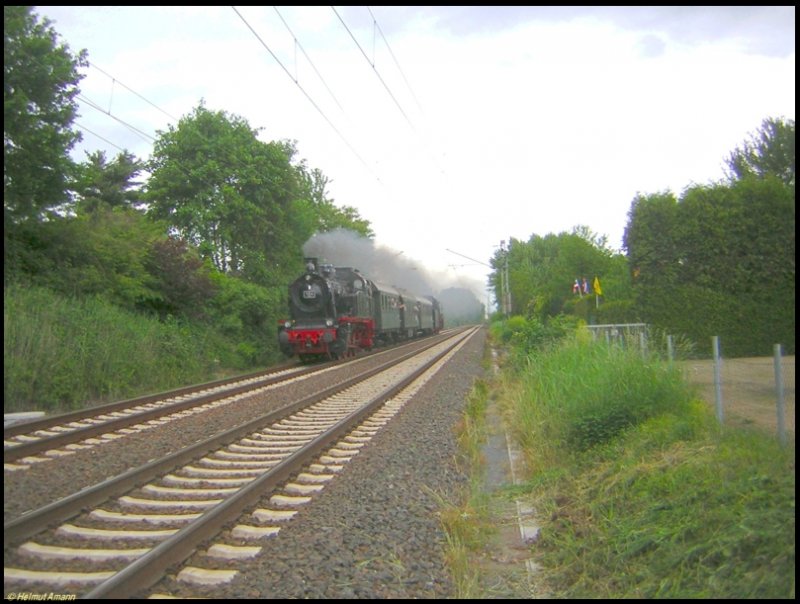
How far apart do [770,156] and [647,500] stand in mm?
12871

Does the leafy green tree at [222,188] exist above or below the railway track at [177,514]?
above

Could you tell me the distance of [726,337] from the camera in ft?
61.5

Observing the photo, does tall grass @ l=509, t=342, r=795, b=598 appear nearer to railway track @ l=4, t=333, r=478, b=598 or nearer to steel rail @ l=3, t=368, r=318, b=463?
railway track @ l=4, t=333, r=478, b=598

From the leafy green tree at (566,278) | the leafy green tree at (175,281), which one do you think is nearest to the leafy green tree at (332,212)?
the leafy green tree at (566,278)

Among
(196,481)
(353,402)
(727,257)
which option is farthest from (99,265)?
(727,257)

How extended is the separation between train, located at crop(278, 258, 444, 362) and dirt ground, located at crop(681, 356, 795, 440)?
15.2m

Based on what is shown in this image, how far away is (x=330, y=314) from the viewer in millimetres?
25406

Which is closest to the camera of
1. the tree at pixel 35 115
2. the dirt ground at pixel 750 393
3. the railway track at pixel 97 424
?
the dirt ground at pixel 750 393

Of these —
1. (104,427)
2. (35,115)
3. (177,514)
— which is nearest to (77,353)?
(104,427)

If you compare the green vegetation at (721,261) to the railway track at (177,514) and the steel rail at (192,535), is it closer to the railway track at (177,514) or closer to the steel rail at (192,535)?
the railway track at (177,514)

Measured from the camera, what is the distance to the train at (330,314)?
2478 centimetres

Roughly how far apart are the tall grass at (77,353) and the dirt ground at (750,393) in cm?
1086

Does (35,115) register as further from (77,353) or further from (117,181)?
(117,181)

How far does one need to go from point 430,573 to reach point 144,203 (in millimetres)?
31214
